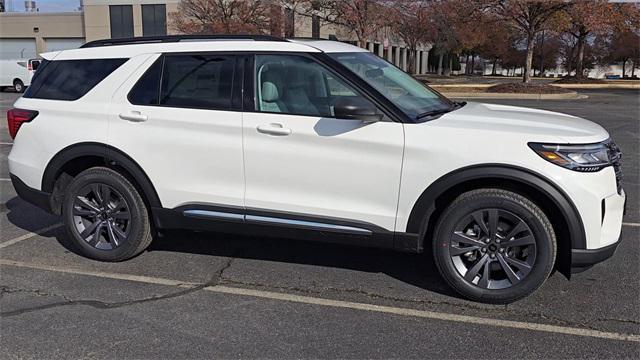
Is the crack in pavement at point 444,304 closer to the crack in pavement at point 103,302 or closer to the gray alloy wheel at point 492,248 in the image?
the gray alloy wheel at point 492,248

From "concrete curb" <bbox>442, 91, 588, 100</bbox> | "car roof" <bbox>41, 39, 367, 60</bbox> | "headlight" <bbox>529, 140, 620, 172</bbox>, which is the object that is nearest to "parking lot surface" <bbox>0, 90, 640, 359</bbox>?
"headlight" <bbox>529, 140, 620, 172</bbox>

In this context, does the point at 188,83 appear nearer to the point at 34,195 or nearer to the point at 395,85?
the point at 395,85

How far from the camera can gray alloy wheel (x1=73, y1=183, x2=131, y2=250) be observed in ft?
15.8

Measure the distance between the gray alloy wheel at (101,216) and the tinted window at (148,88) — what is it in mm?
785

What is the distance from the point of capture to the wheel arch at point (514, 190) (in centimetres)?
368

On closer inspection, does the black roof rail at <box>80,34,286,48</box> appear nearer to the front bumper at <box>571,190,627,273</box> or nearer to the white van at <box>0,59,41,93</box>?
the front bumper at <box>571,190,627,273</box>

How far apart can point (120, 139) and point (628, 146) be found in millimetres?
9901

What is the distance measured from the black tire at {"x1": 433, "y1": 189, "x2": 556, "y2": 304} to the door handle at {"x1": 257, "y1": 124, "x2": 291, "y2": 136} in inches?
50.0

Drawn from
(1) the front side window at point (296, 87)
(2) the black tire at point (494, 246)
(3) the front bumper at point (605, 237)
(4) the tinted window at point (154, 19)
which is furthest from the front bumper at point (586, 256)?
(4) the tinted window at point (154, 19)

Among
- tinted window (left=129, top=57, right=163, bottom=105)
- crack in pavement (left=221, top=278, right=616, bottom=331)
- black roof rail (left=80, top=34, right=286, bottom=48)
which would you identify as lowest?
crack in pavement (left=221, top=278, right=616, bottom=331)

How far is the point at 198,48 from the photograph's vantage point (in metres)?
4.57

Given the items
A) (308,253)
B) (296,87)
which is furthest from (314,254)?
(296,87)

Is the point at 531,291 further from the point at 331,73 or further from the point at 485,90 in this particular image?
the point at 485,90

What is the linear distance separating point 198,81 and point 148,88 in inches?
17.9
